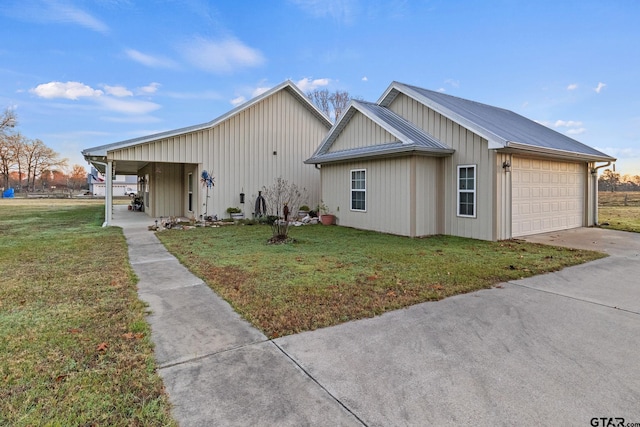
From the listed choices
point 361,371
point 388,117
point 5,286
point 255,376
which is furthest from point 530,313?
point 388,117

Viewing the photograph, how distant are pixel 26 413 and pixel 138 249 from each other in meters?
6.79

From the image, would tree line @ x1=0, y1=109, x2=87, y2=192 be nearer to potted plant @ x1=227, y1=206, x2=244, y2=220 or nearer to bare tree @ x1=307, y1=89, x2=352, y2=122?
bare tree @ x1=307, y1=89, x2=352, y2=122

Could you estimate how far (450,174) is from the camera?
10453 mm

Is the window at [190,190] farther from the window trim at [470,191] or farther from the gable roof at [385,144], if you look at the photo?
the window trim at [470,191]

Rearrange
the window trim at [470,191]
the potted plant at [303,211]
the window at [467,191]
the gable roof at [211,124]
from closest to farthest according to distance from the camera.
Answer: the window trim at [470,191] → the window at [467,191] → the gable roof at [211,124] → the potted plant at [303,211]

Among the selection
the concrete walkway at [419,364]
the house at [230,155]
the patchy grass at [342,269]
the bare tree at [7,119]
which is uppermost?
the bare tree at [7,119]

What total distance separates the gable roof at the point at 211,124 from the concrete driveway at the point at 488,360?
1155 cm

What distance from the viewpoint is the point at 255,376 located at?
274cm

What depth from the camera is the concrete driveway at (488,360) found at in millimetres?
2332

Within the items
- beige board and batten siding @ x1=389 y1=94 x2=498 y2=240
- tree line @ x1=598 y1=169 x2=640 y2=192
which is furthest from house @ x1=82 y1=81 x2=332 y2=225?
tree line @ x1=598 y1=169 x2=640 y2=192

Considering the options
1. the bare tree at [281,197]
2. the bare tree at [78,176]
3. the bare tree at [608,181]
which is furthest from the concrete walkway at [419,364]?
the bare tree at [78,176]

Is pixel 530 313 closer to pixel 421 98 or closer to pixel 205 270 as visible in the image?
pixel 205 270

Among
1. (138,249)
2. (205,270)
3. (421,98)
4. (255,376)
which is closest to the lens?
(255,376)

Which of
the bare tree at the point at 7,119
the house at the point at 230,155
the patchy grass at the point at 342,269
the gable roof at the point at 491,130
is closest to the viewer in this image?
the patchy grass at the point at 342,269
